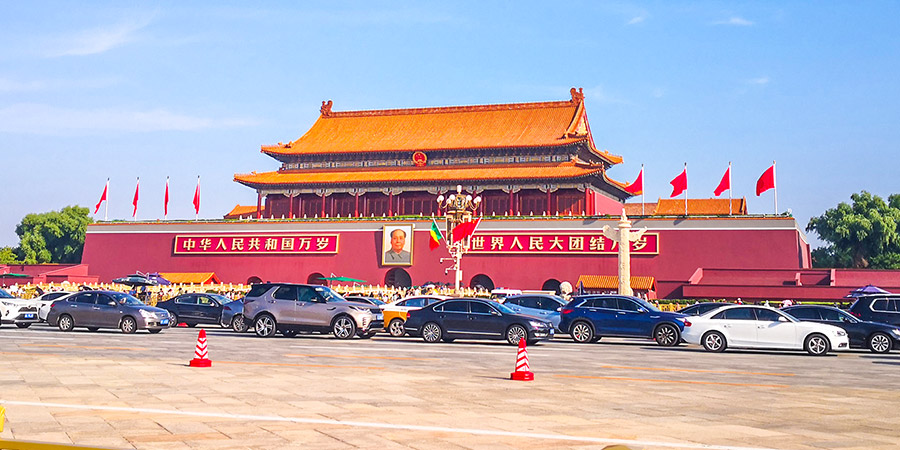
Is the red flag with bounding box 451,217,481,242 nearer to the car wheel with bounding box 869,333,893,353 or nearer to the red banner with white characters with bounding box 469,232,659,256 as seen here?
the red banner with white characters with bounding box 469,232,659,256

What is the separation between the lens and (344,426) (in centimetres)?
887

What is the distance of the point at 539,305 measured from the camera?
27203mm

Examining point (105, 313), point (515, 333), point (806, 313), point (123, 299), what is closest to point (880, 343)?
point (806, 313)

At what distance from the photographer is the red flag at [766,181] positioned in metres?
43.2

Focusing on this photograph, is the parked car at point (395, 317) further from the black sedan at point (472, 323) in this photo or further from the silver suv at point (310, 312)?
the black sedan at point (472, 323)

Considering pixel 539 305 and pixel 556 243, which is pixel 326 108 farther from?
pixel 539 305

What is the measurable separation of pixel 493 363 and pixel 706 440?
8744 millimetres

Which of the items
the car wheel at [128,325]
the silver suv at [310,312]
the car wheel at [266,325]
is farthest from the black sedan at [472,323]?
the car wheel at [128,325]

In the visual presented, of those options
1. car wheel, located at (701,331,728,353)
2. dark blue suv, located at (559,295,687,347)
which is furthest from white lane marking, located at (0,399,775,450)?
dark blue suv, located at (559,295,687,347)

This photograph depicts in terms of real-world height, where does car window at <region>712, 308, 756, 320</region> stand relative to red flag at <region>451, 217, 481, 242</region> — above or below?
below

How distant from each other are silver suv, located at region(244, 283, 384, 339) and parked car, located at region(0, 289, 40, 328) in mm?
8902

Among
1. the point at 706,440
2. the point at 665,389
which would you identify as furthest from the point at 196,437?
the point at 665,389

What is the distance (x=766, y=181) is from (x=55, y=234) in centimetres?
6459

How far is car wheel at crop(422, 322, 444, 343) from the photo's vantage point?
23.1 meters
